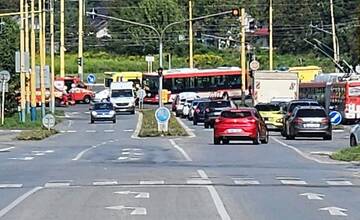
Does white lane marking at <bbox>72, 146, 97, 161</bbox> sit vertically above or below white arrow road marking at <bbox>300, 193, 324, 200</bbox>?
below

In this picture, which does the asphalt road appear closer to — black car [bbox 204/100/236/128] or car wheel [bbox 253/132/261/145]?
car wheel [bbox 253/132/261/145]

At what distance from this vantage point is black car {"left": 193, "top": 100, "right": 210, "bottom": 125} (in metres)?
67.1

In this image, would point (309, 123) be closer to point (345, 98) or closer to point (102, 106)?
point (345, 98)

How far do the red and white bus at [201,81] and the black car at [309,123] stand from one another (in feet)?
163

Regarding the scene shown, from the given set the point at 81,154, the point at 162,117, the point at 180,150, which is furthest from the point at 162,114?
the point at 81,154

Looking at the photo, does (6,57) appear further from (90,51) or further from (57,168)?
(90,51)

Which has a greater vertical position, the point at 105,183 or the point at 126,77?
the point at 126,77

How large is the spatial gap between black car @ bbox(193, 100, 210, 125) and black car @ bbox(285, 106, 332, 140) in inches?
720

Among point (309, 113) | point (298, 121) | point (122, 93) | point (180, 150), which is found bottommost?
point (180, 150)

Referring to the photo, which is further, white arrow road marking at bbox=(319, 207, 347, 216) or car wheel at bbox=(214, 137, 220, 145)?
car wheel at bbox=(214, 137, 220, 145)

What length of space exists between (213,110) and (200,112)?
180 inches

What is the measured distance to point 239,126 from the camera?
4331cm

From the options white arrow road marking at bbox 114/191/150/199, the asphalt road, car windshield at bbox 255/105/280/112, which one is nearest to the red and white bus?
car windshield at bbox 255/105/280/112

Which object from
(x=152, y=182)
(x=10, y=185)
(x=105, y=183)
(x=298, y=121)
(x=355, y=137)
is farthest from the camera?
(x=298, y=121)
